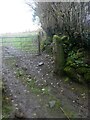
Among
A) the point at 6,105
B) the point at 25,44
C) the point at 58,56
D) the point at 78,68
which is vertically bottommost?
the point at 6,105

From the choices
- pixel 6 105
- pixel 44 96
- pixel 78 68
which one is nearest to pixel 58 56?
pixel 78 68

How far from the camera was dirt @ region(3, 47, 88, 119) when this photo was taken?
6934 mm

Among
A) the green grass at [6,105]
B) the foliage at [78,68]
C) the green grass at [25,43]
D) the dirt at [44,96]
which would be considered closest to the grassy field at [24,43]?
the green grass at [25,43]

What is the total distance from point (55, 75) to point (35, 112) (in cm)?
260

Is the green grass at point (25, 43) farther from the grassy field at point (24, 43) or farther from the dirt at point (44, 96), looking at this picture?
the dirt at point (44, 96)

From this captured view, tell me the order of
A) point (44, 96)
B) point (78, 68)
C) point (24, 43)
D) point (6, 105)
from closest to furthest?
point (6, 105), point (44, 96), point (78, 68), point (24, 43)

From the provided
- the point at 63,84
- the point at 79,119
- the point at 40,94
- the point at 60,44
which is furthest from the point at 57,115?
the point at 60,44

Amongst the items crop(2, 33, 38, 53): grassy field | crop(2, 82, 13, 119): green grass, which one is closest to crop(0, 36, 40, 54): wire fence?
crop(2, 33, 38, 53): grassy field

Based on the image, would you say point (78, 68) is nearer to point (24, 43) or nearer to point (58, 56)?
point (58, 56)

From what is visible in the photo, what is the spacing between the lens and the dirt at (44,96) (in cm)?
693

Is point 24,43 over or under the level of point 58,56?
over

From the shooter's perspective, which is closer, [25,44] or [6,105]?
[6,105]

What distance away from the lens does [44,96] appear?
310 inches

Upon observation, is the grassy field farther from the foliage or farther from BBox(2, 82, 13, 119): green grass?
BBox(2, 82, 13, 119): green grass
